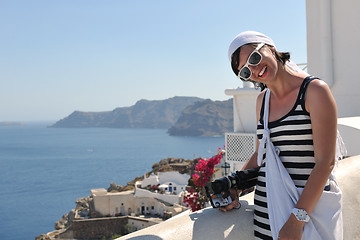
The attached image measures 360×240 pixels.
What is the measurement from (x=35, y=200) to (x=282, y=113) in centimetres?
5475

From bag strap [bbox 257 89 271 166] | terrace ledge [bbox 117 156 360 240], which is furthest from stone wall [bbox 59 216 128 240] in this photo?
bag strap [bbox 257 89 271 166]

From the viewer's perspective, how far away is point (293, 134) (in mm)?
1182

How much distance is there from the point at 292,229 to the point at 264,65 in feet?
1.73

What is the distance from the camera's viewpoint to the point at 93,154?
8744cm

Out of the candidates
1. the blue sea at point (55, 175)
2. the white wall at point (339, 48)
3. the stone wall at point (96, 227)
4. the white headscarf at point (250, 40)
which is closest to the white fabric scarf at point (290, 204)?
the white headscarf at point (250, 40)

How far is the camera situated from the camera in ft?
4.64

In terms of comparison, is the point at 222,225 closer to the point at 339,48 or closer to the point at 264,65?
the point at 264,65

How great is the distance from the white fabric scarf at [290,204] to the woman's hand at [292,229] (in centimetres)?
2

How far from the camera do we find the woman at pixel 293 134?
1.12m

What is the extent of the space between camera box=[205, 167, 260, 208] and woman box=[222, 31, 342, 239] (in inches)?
3.9

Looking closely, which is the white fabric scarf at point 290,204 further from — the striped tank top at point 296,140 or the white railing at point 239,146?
the white railing at point 239,146

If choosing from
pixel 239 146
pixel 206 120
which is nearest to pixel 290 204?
pixel 239 146

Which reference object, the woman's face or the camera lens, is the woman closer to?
the woman's face

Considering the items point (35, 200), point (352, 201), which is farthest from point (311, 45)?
point (35, 200)
